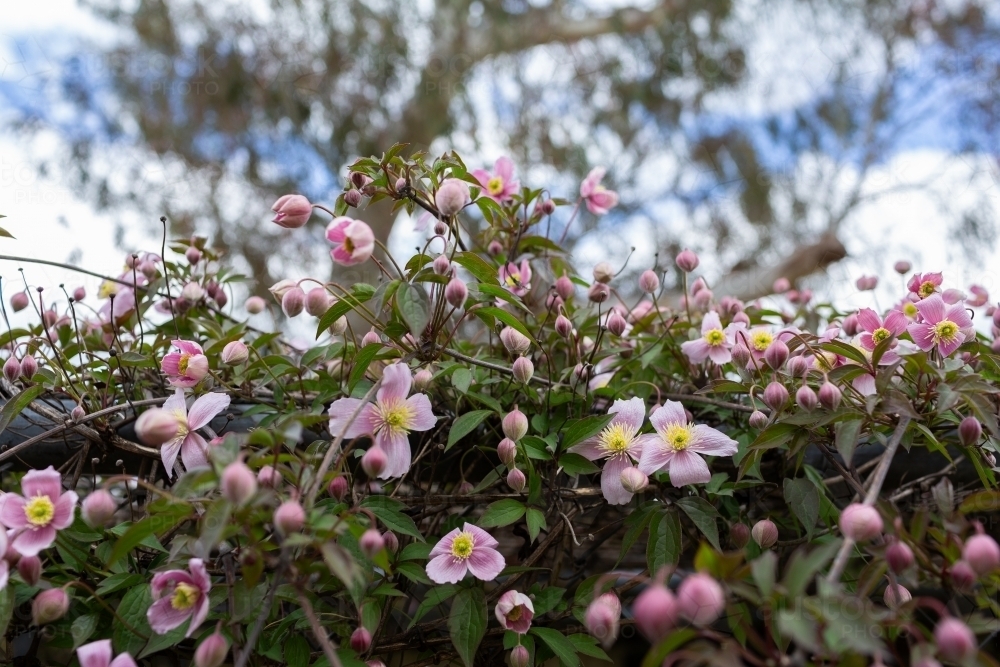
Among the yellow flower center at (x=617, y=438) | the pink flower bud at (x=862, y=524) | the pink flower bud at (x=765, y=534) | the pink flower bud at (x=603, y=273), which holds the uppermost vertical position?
the pink flower bud at (x=603, y=273)

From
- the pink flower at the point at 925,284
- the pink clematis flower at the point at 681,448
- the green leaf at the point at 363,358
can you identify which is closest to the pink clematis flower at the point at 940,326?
the pink flower at the point at 925,284

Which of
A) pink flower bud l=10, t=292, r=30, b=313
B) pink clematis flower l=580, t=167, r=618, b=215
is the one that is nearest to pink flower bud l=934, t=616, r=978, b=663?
pink clematis flower l=580, t=167, r=618, b=215

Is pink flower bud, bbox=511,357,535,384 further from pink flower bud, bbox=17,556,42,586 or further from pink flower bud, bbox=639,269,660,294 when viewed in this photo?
pink flower bud, bbox=17,556,42,586

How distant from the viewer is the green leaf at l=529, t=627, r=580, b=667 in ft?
2.17

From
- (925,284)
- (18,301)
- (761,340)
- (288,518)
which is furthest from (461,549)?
(18,301)

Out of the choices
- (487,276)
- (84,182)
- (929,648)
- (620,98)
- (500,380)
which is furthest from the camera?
(620,98)

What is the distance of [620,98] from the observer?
518 cm

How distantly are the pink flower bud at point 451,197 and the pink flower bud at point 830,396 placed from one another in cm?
37

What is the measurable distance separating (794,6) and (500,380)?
18.3 feet

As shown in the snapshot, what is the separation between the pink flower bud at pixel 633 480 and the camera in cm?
66

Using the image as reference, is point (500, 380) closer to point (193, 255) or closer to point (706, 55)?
point (193, 255)

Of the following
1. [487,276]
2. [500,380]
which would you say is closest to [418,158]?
[487,276]

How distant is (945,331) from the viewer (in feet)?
2.37

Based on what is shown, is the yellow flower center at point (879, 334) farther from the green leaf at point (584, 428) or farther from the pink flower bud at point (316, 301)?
the pink flower bud at point (316, 301)
